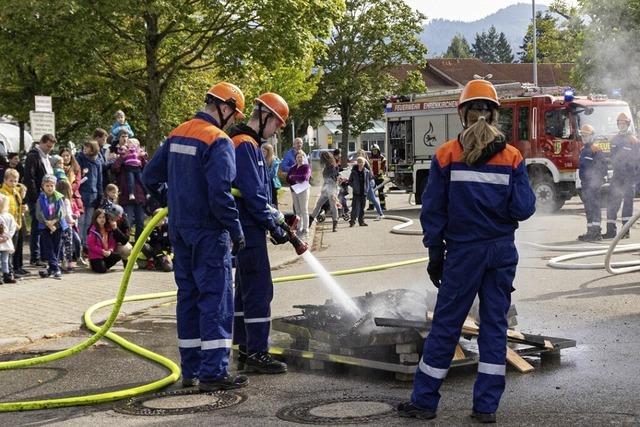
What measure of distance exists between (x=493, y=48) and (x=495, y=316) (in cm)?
16943

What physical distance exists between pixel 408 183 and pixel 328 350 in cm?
2180

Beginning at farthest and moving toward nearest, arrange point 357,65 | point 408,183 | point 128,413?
point 357,65 → point 408,183 → point 128,413

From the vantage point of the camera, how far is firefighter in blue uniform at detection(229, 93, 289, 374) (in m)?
6.86

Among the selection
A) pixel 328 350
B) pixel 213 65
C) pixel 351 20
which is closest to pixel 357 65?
pixel 351 20

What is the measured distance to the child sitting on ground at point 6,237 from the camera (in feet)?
38.7

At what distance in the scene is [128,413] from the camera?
592 cm

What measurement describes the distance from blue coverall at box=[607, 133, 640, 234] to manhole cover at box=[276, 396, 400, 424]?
36.6 feet

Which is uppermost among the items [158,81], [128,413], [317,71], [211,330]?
[317,71]

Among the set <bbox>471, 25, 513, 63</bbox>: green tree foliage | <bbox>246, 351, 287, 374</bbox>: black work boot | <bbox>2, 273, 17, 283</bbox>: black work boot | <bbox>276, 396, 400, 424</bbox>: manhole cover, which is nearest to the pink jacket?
<bbox>2, 273, 17, 283</bbox>: black work boot

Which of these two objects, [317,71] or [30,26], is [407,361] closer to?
[30,26]

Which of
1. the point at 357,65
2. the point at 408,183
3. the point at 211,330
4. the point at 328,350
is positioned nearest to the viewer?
the point at 211,330

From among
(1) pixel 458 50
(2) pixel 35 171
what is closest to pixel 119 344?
(2) pixel 35 171

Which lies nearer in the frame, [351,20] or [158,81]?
[158,81]

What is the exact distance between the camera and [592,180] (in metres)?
16.2
